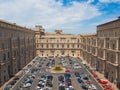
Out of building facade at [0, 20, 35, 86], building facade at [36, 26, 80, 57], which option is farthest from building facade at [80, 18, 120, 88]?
building facade at [36, 26, 80, 57]

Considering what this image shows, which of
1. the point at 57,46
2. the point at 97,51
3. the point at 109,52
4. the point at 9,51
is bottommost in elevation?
the point at 97,51

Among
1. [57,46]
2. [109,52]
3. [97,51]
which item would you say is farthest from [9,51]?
[57,46]

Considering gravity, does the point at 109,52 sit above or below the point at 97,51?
above

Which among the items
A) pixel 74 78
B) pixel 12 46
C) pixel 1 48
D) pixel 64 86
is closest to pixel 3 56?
pixel 1 48

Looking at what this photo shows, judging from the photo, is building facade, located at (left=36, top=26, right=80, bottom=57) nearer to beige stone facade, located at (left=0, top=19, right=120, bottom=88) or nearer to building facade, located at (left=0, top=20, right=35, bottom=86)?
beige stone facade, located at (left=0, top=19, right=120, bottom=88)

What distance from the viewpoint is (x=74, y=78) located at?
77.4m

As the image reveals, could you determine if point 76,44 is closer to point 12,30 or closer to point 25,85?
point 12,30

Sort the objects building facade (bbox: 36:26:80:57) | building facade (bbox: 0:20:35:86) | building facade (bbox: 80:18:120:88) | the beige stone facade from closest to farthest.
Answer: building facade (bbox: 80:18:120:88)
the beige stone facade
building facade (bbox: 0:20:35:86)
building facade (bbox: 36:26:80:57)

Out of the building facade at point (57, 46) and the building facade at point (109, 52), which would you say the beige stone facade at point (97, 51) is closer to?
the building facade at point (109, 52)

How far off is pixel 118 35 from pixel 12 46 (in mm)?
46746

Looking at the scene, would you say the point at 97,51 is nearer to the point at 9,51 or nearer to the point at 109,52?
the point at 109,52

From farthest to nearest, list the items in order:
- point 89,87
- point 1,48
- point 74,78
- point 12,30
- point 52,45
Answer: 1. point 52,45
2. point 12,30
3. point 74,78
4. point 1,48
5. point 89,87

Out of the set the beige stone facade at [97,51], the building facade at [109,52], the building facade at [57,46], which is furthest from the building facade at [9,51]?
the building facade at [57,46]

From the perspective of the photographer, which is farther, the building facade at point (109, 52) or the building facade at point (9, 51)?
the building facade at point (9, 51)
